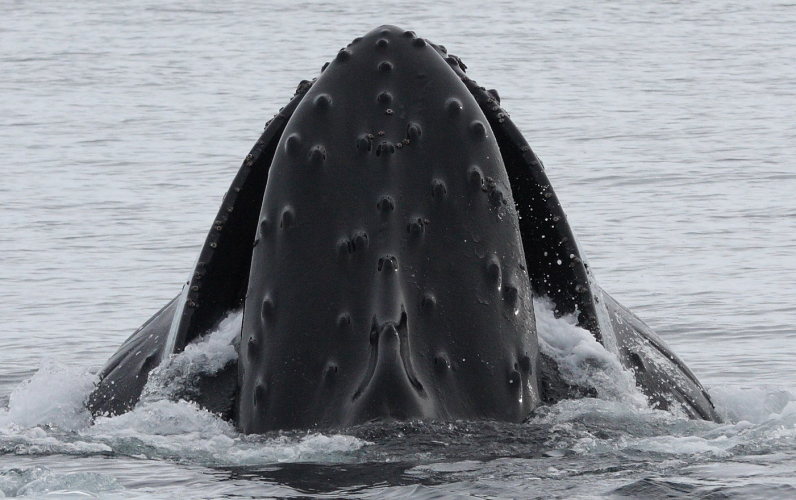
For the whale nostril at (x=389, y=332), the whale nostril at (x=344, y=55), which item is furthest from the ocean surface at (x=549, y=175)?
the whale nostril at (x=344, y=55)

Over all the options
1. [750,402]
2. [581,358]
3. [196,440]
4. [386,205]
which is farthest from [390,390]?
[750,402]

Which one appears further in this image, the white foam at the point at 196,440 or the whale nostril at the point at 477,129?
the whale nostril at the point at 477,129

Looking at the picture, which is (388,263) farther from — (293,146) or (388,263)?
(293,146)

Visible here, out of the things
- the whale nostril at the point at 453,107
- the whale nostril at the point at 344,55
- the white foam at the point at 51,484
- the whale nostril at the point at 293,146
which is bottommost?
the white foam at the point at 51,484

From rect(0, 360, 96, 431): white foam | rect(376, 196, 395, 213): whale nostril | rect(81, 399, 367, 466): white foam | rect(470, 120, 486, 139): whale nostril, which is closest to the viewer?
rect(81, 399, 367, 466): white foam

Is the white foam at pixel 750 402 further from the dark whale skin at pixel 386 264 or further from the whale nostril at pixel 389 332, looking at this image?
the whale nostril at pixel 389 332

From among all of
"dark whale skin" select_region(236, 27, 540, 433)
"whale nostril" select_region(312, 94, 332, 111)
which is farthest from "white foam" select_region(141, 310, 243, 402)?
"whale nostril" select_region(312, 94, 332, 111)

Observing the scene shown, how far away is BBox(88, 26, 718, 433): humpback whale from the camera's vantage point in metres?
5.45

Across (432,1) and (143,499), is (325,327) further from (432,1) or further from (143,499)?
(432,1)

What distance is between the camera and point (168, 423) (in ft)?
20.0

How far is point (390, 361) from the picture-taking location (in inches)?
208

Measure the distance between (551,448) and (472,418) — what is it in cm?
43

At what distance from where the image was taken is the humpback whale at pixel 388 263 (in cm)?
545

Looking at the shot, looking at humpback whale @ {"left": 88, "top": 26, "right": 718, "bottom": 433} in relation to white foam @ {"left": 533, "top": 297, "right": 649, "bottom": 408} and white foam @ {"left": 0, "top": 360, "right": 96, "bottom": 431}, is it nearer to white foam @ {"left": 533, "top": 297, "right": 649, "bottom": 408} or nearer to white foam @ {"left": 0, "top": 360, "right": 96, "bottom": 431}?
white foam @ {"left": 533, "top": 297, "right": 649, "bottom": 408}
